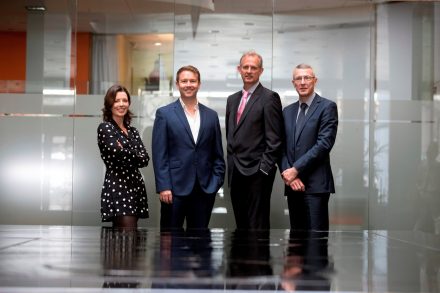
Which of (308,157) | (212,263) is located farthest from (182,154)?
(212,263)

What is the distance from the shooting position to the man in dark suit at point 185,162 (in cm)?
487

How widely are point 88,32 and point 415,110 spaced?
3101mm

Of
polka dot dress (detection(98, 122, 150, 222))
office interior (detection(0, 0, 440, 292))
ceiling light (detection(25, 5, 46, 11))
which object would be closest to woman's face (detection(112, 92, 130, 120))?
polka dot dress (detection(98, 122, 150, 222))

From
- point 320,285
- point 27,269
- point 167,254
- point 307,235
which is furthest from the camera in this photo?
point 307,235

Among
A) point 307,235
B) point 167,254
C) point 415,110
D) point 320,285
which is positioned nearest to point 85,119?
point 415,110

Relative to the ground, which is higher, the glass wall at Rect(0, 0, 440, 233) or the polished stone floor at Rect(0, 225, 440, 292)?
the glass wall at Rect(0, 0, 440, 233)

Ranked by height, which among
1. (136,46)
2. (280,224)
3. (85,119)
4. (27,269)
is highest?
(136,46)

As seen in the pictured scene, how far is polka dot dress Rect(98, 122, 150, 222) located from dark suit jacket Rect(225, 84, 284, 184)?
2.20ft

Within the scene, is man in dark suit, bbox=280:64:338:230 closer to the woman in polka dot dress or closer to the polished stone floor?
the woman in polka dot dress

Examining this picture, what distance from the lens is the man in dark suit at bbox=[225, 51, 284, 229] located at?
4879 millimetres

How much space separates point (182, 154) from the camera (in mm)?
4918

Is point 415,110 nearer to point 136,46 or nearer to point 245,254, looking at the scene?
point 136,46

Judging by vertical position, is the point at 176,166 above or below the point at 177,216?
above

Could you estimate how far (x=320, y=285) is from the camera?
146 cm
